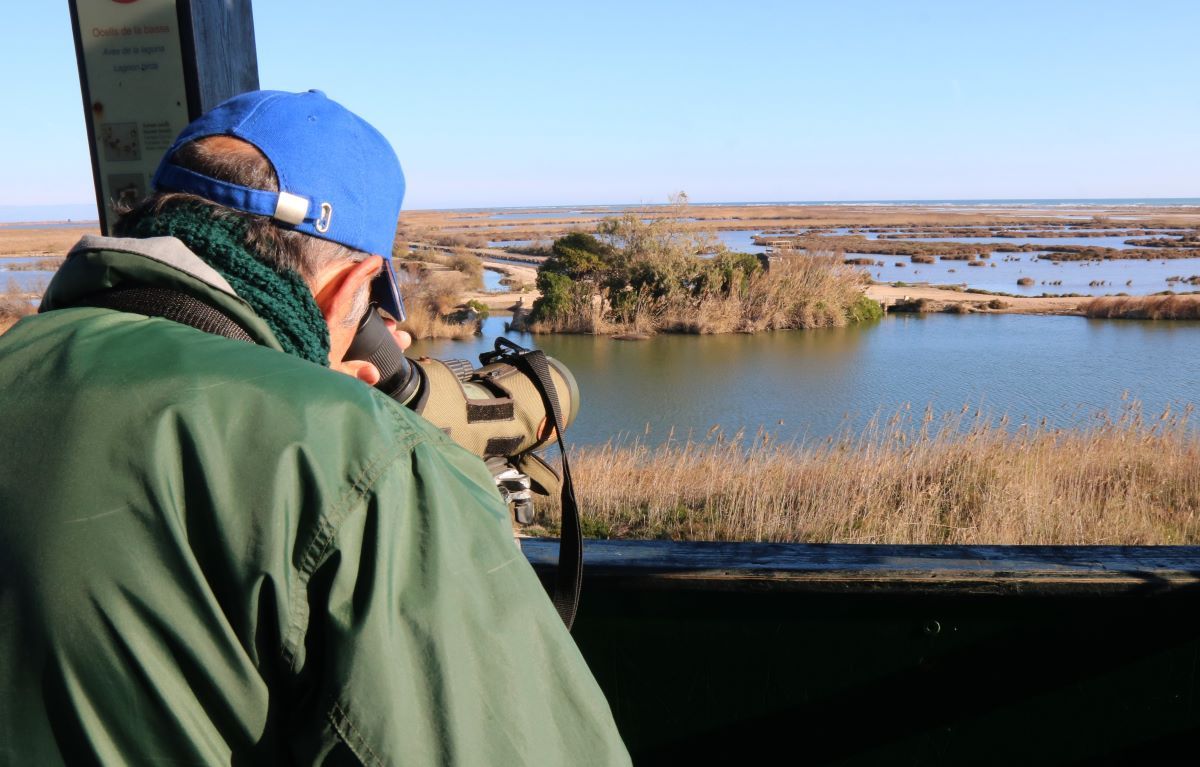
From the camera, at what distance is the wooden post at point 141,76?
89.7 inches

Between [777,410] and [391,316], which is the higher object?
[391,316]

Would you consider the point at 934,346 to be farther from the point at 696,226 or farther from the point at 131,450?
the point at 131,450

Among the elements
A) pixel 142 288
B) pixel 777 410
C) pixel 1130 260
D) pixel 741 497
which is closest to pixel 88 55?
pixel 142 288

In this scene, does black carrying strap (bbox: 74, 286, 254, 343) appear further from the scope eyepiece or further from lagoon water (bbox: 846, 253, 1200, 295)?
lagoon water (bbox: 846, 253, 1200, 295)

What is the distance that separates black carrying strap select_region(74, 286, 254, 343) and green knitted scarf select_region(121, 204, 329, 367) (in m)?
0.09

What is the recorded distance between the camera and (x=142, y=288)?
36.4 inches

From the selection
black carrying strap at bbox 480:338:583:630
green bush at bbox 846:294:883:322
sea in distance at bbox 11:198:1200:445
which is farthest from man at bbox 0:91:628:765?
green bush at bbox 846:294:883:322

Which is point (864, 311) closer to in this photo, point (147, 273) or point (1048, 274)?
point (1048, 274)

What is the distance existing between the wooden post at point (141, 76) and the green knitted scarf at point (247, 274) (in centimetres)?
143

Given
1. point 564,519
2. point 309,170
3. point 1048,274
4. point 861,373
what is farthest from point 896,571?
point 1048,274

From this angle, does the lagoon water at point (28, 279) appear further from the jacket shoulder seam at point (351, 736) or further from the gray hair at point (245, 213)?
the jacket shoulder seam at point (351, 736)

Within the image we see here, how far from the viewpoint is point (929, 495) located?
602 cm

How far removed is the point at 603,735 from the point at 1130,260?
57927mm

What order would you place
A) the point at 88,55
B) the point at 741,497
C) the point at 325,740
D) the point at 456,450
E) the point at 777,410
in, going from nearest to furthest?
the point at 325,740 → the point at 456,450 → the point at 88,55 → the point at 741,497 → the point at 777,410
